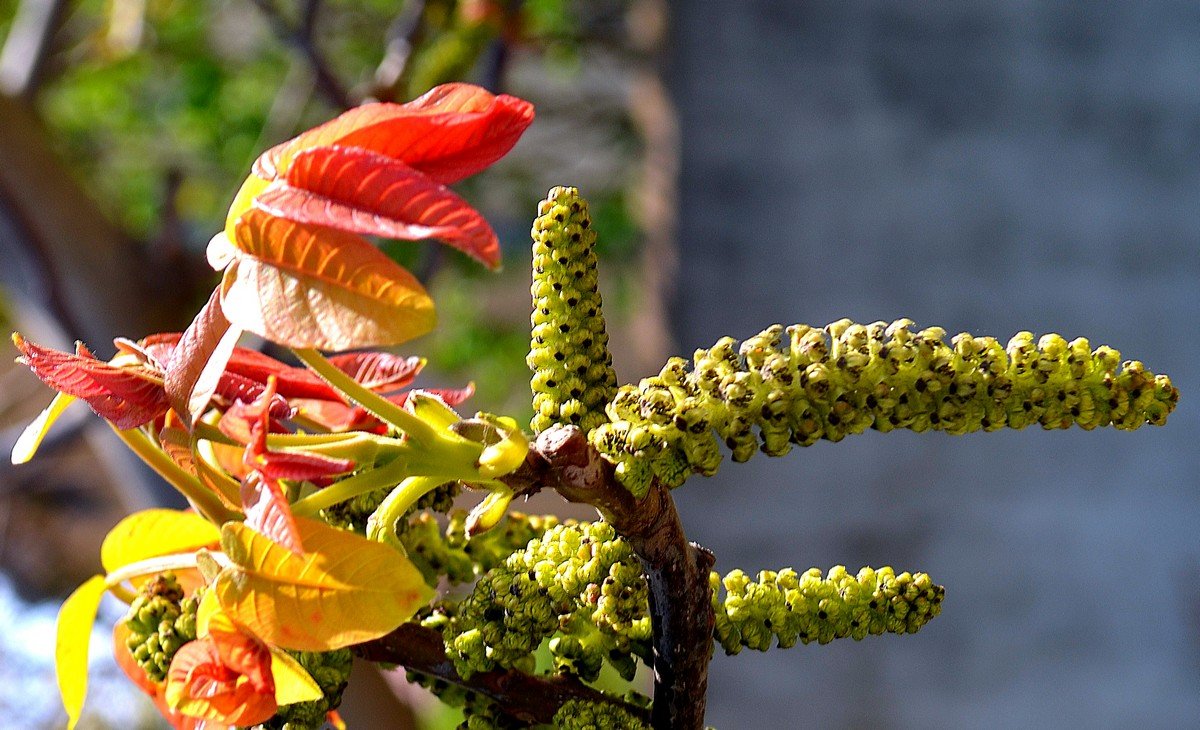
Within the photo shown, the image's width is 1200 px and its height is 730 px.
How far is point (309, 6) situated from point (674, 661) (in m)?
0.85

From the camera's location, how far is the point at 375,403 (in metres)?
0.23

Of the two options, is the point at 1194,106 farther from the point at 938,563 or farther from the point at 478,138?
the point at 478,138

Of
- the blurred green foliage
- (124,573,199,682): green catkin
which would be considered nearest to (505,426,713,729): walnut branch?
(124,573,199,682): green catkin

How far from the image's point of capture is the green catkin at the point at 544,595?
0.25 meters

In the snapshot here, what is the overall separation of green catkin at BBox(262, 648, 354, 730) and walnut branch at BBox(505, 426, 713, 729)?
78 millimetres

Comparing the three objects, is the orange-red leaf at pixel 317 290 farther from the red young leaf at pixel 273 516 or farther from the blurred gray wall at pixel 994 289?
the blurred gray wall at pixel 994 289

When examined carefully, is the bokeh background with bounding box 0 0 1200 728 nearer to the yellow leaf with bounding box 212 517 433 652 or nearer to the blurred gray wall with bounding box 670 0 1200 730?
the blurred gray wall with bounding box 670 0 1200 730

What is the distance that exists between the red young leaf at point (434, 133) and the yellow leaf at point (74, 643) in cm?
16

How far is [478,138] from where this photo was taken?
26 cm

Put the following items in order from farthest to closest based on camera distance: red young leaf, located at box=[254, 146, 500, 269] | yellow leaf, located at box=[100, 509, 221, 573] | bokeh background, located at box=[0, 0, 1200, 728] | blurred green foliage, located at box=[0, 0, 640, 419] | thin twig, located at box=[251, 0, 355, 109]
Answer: blurred green foliage, located at box=[0, 0, 640, 419], bokeh background, located at box=[0, 0, 1200, 728], thin twig, located at box=[251, 0, 355, 109], yellow leaf, located at box=[100, 509, 221, 573], red young leaf, located at box=[254, 146, 500, 269]

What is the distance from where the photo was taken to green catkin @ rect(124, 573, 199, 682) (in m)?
0.29

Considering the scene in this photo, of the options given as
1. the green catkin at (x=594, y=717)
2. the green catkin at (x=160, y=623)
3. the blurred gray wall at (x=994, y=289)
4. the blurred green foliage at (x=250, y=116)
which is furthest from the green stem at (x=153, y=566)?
the blurred gray wall at (x=994, y=289)

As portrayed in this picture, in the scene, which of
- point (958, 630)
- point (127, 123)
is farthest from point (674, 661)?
point (127, 123)

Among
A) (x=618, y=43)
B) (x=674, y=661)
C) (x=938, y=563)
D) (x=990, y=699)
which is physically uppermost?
(x=618, y=43)
